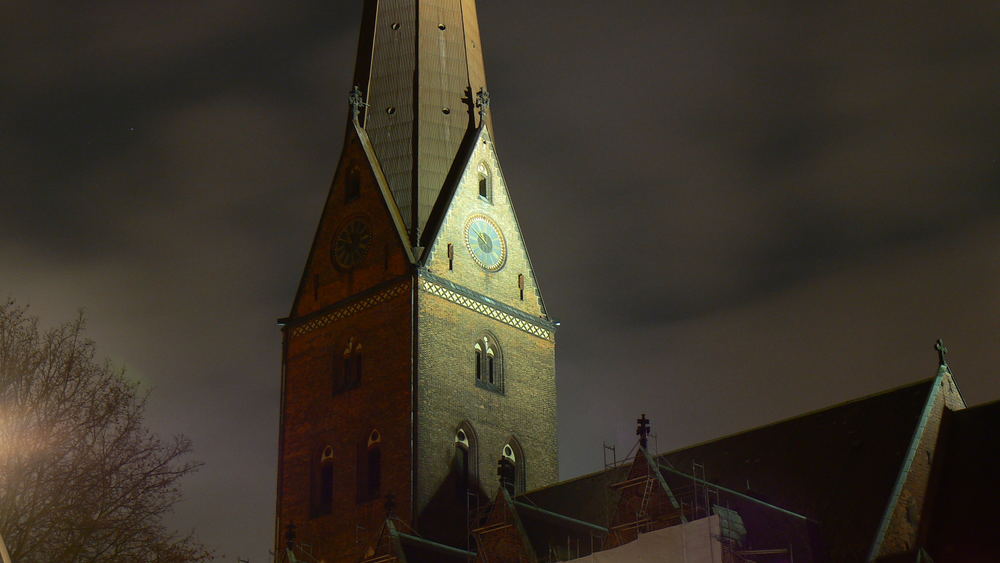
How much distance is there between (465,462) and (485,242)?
24.3 feet

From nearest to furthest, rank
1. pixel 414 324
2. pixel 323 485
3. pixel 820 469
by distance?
pixel 820 469 < pixel 414 324 < pixel 323 485

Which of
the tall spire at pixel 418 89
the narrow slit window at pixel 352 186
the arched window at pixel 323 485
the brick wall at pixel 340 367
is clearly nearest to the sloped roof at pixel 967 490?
the brick wall at pixel 340 367

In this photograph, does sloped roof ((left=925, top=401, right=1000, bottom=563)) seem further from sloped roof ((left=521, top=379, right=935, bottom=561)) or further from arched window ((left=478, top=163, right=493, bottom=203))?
arched window ((left=478, top=163, right=493, bottom=203))

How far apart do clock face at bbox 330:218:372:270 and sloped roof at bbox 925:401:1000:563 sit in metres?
19.5

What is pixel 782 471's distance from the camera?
1592 inches

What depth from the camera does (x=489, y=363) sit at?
49.9m

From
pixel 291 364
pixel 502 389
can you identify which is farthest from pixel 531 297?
pixel 291 364

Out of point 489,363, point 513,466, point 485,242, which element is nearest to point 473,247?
point 485,242

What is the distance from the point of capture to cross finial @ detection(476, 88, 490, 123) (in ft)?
172

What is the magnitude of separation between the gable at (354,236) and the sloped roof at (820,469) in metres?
10.9

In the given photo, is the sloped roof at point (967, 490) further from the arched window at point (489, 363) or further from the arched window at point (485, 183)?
the arched window at point (485, 183)

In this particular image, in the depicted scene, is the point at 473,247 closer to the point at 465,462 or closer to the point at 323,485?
the point at 465,462

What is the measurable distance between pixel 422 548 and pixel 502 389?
7358 millimetres

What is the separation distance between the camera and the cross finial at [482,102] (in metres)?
52.5
